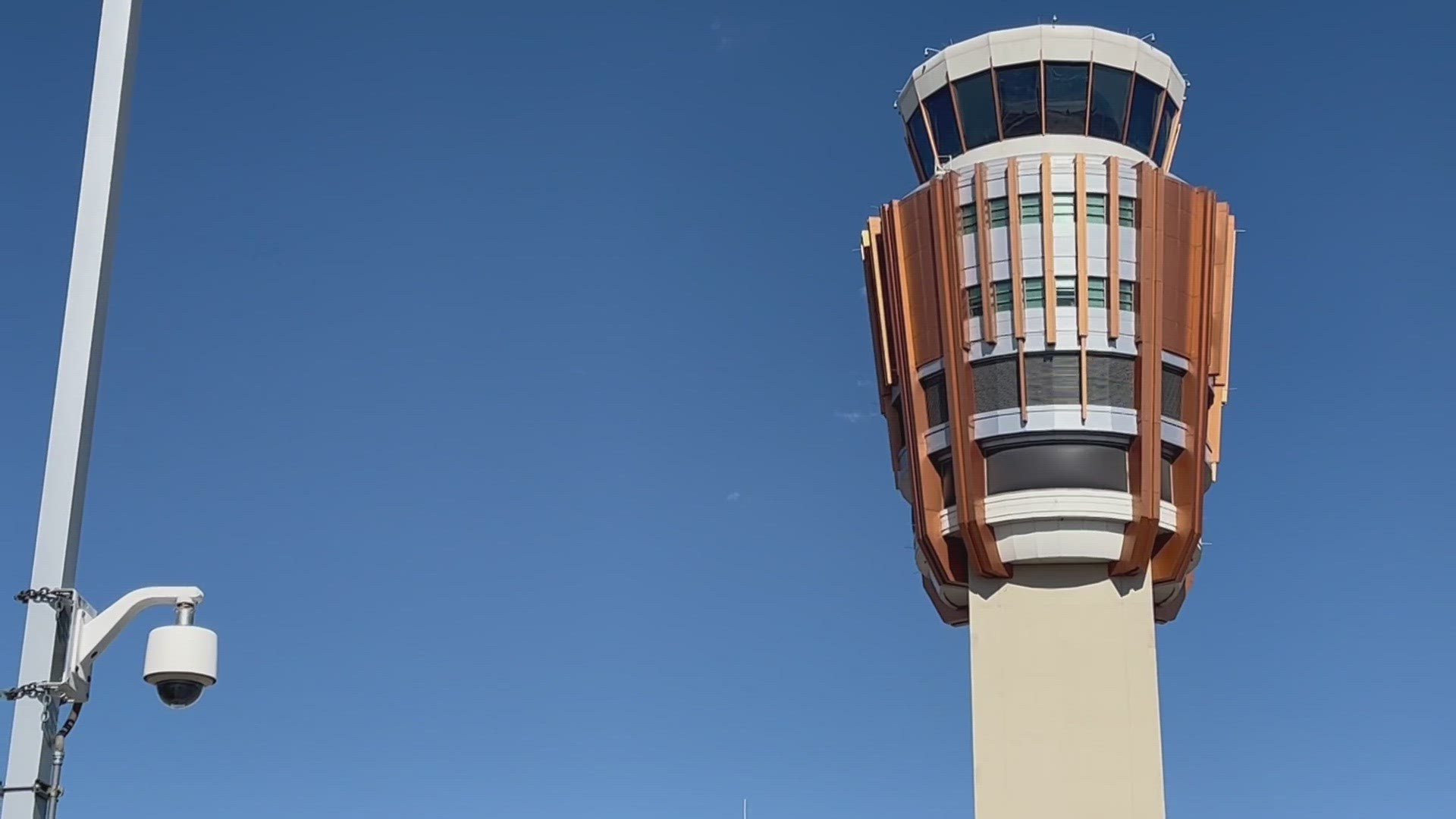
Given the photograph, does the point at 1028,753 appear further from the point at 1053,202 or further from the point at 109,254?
the point at 109,254

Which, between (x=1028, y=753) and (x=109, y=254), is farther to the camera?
(x=1028, y=753)

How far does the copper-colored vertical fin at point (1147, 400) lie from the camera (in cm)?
5997

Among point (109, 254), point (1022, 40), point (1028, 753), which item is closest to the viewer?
point (109, 254)

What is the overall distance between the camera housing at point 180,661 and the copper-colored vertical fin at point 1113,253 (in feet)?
170

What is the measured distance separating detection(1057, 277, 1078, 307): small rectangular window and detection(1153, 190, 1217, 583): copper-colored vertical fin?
4.34m

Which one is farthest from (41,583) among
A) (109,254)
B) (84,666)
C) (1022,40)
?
(1022,40)

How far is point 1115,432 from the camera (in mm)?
60344

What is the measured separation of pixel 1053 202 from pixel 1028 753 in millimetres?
19671

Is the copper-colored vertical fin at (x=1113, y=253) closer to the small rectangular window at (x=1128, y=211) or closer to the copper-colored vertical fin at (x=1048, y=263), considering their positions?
the small rectangular window at (x=1128, y=211)

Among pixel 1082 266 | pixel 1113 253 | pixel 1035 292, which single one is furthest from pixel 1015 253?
pixel 1113 253

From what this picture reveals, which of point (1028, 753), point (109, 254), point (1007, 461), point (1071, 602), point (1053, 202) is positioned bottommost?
point (109, 254)

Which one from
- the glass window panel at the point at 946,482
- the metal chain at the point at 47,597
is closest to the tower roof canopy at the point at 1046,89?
the glass window panel at the point at 946,482

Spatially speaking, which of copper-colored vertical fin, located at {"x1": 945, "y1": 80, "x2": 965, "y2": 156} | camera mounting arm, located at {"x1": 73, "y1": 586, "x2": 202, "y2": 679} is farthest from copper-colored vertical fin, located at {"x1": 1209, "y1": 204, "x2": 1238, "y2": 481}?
camera mounting arm, located at {"x1": 73, "y1": 586, "x2": 202, "y2": 679}

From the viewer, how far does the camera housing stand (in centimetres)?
1204
